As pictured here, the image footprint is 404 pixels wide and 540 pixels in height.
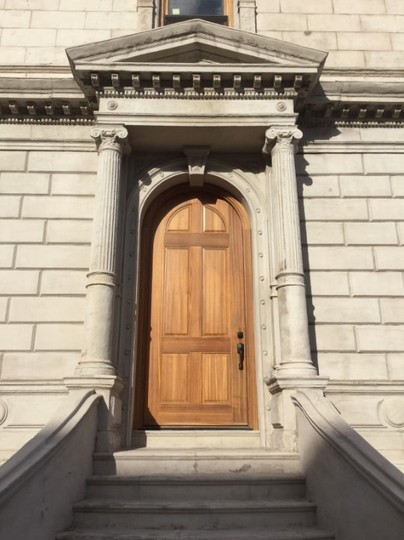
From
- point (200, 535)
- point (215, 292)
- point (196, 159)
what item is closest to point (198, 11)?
point (196, 159)

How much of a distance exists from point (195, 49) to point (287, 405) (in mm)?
5980

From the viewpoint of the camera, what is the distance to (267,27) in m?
9.73

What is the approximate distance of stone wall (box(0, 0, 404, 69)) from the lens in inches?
376

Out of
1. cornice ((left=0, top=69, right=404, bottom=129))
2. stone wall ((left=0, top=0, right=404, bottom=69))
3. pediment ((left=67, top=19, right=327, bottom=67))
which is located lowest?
cornice ((left=0, top=69, right=404, bottom=129))

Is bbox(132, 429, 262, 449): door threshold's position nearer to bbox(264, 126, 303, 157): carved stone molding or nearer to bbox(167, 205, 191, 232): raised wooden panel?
bbox(167, 205, 191, 232): raised wooden panel

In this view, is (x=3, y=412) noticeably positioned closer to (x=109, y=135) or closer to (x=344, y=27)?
(x=109, y=135)

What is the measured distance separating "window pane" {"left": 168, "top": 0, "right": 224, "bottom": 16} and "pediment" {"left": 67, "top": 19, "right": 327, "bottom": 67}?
2.37 m

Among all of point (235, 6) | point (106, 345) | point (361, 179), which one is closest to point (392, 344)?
point (361, 179)

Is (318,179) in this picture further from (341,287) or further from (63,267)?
(63,267)

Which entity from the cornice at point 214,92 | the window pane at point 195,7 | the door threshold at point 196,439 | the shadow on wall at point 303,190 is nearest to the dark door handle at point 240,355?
the door threshold at point 196,439

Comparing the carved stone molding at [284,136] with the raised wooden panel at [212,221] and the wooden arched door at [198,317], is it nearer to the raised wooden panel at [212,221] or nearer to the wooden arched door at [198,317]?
the wooden arched door at [198,317]

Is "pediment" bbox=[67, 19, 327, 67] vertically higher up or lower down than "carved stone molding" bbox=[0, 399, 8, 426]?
higher up

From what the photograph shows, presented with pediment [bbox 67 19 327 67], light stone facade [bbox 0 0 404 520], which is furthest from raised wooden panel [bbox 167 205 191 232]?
pediment [bbox 67 19 327 67]

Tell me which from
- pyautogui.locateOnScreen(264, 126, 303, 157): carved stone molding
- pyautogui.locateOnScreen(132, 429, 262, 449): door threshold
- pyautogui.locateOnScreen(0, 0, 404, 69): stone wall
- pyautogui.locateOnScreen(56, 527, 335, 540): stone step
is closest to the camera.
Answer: pyautogui.locateOnScreen(56, 527, 335, 540): stone step
